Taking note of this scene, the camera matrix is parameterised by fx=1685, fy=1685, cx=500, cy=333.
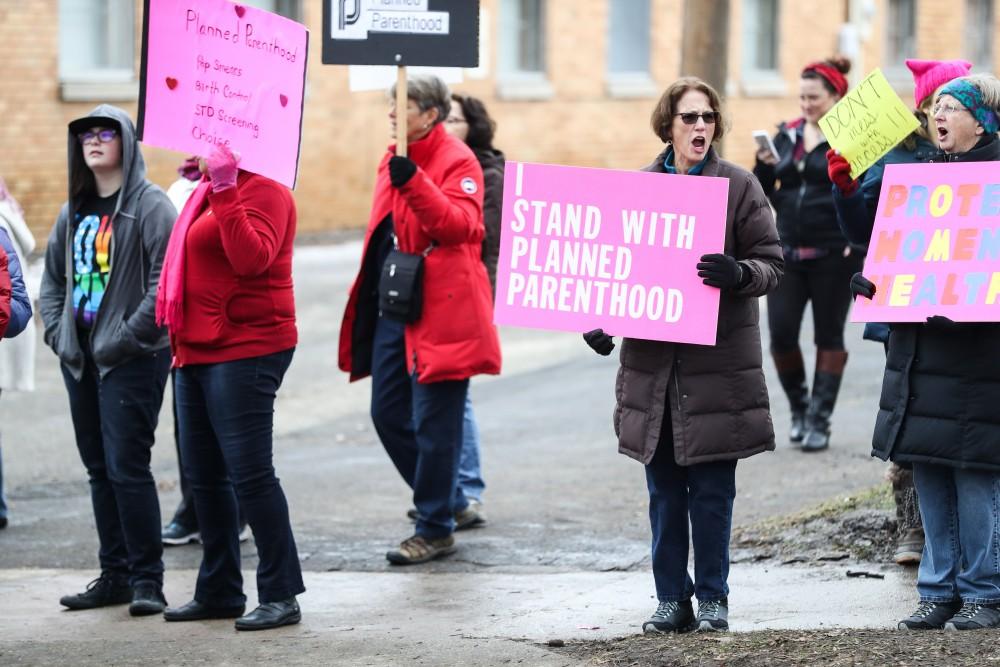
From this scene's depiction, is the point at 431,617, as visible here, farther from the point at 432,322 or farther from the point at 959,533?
the point at 959,533

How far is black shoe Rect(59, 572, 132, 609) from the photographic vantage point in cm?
661

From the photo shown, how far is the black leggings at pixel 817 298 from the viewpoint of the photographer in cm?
917

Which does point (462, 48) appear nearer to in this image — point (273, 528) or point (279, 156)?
point (279, 156)

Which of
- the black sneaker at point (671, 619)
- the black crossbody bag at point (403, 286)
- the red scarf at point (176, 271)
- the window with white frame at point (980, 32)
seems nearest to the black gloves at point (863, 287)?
the black sneaker at point (671, 619)

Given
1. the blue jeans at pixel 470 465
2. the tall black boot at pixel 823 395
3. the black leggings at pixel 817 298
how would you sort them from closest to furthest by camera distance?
1. the blue jeans at pixel 470 465
2. the black leggings at pixel 817 298
3. the tall black boot at pixel 823 395

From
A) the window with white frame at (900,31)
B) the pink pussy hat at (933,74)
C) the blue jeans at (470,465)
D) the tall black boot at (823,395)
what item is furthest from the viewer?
the window with white frame at (900,31)

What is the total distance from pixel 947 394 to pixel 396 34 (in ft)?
8.42

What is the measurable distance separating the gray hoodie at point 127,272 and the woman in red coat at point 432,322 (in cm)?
101

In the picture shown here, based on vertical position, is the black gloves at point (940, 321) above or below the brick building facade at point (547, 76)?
below

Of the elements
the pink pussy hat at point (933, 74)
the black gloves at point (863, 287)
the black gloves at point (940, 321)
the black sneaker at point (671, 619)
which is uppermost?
the pink pussy hat at point (933, 74)

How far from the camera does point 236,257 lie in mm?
5875

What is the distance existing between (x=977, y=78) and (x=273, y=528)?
293 cm

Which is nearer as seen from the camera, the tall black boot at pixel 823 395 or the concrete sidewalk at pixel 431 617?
the concrete sidewalk at pixel 431 617

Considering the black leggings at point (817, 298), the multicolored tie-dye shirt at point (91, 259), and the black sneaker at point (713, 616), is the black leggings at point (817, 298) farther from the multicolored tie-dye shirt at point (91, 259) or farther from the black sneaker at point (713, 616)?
the multicolored tie-dye shirt at point (91, 259)
